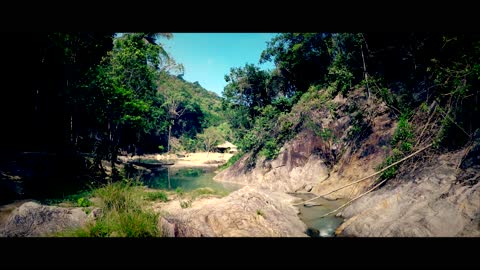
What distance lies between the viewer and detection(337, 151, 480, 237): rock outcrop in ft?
15.6

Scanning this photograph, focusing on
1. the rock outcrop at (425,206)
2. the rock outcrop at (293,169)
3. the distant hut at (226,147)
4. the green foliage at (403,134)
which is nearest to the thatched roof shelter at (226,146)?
the distant hut at (226,147)

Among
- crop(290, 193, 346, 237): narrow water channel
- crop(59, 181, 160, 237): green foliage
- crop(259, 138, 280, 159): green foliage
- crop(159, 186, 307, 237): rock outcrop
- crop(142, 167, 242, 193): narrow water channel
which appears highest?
crop(259, 138, 280, 159): green foliage

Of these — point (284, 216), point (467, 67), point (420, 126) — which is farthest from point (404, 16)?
point (420, 126)

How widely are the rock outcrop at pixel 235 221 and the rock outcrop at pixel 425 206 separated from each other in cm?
162

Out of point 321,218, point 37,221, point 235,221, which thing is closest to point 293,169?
point 321,218

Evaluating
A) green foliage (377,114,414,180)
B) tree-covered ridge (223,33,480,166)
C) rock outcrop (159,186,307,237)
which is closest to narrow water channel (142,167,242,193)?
tree-covered ridge (223,33,480,166)

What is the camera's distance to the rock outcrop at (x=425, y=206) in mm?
4762

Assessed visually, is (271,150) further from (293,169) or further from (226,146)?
(226,146)

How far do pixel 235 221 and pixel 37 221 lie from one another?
3930 mm

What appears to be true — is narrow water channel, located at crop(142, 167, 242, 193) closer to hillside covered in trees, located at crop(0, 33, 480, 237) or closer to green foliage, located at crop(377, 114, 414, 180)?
hillside covered in trees, located at crop(0, 33, 480, 237)

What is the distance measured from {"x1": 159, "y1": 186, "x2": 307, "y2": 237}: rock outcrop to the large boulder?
1.93 metres

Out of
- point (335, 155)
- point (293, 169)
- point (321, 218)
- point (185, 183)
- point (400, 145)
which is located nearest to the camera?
point (321, 218)

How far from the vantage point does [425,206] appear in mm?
5602
